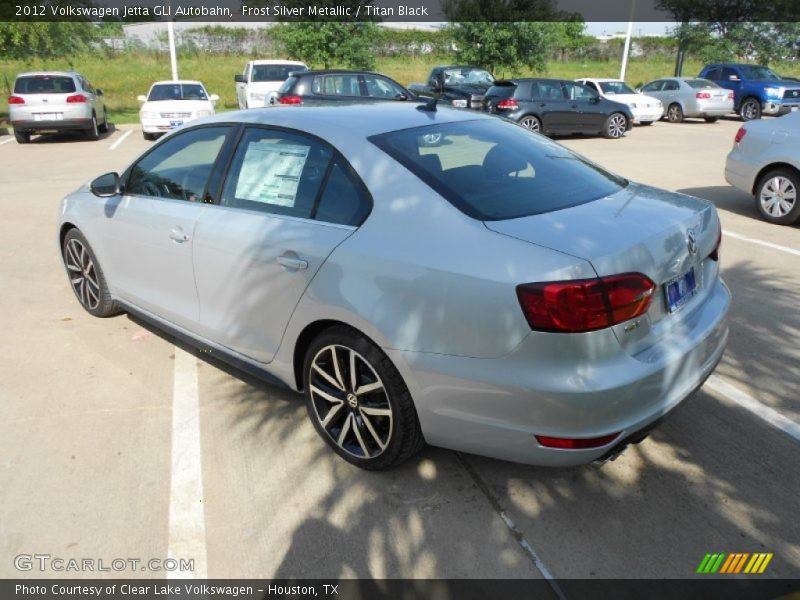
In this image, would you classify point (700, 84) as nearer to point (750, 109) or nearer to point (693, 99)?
point (693, 99)

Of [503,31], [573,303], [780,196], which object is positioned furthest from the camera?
[503,31]

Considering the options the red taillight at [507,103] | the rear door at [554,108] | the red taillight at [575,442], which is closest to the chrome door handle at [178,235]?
the red taillight at [575,442]

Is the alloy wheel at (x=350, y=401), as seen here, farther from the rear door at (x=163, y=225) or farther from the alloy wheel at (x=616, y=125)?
the alloy wheel at (x=616, y=125)

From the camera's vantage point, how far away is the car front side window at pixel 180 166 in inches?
149

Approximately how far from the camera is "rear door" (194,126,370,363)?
9.95ft

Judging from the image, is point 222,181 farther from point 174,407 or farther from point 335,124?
point 174,407

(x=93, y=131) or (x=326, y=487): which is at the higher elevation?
(x=326, y=487)

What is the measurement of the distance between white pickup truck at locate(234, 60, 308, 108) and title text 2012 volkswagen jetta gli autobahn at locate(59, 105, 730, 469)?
13.8 metres

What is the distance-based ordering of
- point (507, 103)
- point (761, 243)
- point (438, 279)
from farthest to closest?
point (507, 103), point (761, 243), point (438, 279)

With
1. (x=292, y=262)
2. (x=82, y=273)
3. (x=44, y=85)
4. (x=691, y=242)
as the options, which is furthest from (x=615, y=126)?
(x=292, y=262)

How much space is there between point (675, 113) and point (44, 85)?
1892 cm

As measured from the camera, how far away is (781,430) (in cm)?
338

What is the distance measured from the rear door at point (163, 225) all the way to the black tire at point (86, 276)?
0.29 m

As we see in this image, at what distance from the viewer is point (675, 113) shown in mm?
21625
